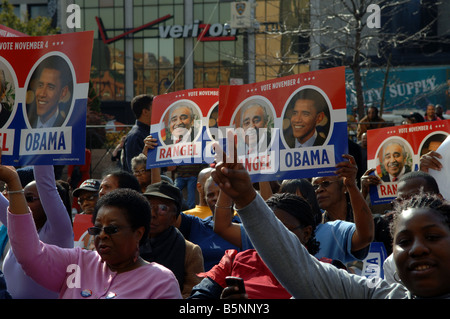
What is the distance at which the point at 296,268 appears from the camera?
7.91ft

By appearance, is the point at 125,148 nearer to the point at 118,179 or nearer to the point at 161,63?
the point at 118,179

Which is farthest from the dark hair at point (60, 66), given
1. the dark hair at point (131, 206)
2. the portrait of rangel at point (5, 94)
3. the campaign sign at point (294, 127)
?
the dark hair at point (131, 206)

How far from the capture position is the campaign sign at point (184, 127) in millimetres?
6129

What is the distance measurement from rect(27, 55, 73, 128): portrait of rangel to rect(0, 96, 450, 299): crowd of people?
17.3 inches

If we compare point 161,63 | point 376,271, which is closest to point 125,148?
point 376,271

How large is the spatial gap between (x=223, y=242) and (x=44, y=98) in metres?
1.53

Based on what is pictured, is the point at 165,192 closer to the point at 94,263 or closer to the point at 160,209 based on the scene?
the point at 160,209

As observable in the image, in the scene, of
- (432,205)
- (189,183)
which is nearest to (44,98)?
(432,205)

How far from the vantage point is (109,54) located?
127ft

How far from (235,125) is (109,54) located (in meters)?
34.4

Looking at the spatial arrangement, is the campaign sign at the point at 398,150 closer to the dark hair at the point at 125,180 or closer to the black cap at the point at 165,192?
the black cap at the point at 165,192

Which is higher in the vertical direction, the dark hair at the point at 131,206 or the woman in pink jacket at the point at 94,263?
the dark hair at the point at 131,206

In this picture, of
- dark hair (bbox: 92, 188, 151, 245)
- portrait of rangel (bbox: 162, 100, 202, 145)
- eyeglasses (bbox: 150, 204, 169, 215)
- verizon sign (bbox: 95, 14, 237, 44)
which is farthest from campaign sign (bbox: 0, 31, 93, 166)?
verizon sign (bbox: 95, 14, 237, 44)

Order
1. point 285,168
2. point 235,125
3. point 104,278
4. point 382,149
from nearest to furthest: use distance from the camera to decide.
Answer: point 104,278
point 285,168
point 235,125
point 382,149
